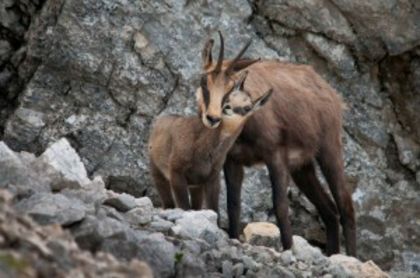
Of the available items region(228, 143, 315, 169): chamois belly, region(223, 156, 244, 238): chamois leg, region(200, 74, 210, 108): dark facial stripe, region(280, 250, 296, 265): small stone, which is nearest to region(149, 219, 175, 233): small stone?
region(280, 250, 296, 265): small stone

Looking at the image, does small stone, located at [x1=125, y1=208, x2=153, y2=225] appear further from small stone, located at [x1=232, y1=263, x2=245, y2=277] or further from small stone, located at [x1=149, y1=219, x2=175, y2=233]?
small stone, located at [x1=232, y1=263, x2=245, y2=277]

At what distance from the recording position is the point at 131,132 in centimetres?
1322

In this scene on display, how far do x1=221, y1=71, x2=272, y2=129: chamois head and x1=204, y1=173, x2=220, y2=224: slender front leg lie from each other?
0.49m

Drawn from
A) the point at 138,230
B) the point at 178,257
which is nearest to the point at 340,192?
the point at 138,230

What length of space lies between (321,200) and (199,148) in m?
2.51

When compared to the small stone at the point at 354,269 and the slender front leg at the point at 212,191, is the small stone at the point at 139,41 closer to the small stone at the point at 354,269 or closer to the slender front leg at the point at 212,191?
the slender front leg at the point at 212,191

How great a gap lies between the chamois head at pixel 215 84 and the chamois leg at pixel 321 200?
5.97 feet

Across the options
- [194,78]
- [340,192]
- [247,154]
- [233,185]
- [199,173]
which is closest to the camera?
[199,173]

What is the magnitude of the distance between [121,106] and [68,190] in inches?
190

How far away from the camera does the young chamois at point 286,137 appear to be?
1052cm

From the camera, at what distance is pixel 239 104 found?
10.2m

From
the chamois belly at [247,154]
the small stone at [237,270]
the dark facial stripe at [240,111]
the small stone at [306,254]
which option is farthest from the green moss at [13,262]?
the chamois belly at [247,154]

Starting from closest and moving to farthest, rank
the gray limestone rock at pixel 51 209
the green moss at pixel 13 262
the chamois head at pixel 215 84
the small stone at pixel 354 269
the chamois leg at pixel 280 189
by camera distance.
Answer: the green moss at pixel 13 262 < the gray limestone rock at pixel 51 209 < the small stone at pixel 354 269 < the chamois head at pixel 215 84 < the chamois leg at pixel 280 189

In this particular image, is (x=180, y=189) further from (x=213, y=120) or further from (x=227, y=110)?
(x=227, y=110)
